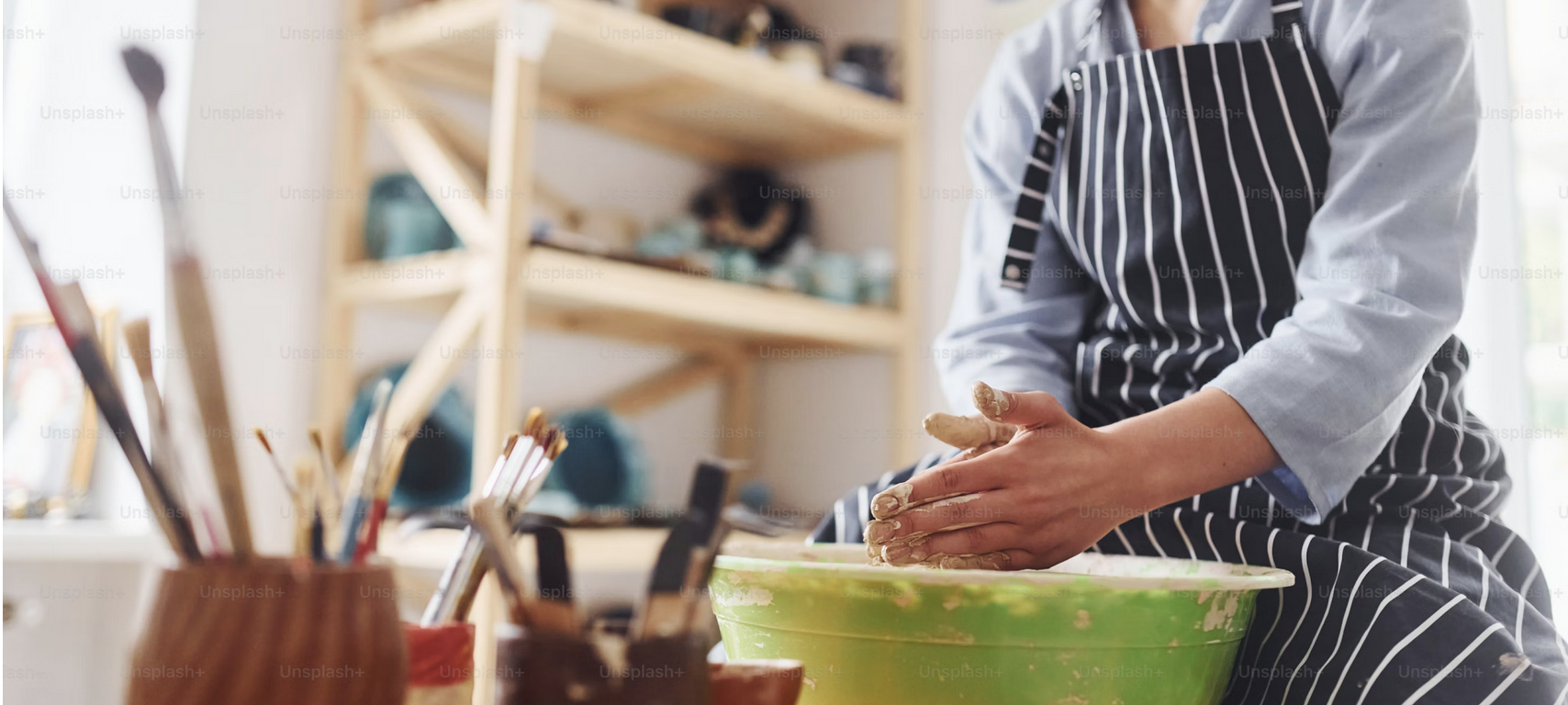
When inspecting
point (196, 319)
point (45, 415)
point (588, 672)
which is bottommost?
point (45, 415)

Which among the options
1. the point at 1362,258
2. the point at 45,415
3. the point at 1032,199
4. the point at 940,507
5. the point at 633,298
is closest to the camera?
the point at 940,507

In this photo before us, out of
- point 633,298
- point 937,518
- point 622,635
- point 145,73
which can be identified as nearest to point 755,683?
point 622,635

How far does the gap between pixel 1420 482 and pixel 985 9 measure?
1590mm

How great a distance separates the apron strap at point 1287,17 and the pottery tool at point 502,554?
2.00 ft

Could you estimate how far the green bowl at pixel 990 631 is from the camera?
1.38 ft

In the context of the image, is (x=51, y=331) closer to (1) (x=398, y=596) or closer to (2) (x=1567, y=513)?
(1) (x=398, y=596)

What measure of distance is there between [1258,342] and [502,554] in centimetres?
49

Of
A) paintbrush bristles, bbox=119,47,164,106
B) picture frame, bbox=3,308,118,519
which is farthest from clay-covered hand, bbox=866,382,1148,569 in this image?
picture frame, bbox=3,308,118,519

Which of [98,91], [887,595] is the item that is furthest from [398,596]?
[98,91]

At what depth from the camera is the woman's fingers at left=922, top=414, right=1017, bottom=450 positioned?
486mm

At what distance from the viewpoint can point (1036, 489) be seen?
20.2 inches

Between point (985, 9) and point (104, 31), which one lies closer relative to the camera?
point (104, 31)

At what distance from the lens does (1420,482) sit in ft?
2.07

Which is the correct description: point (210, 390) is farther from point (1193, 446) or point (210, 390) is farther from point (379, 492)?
point (1193, 446)
